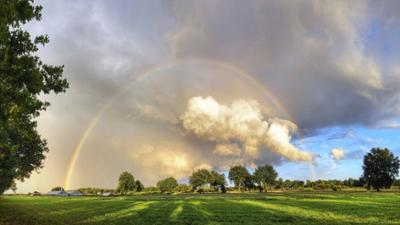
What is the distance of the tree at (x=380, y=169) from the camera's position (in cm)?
17500

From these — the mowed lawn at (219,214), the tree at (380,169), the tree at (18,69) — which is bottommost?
the mowed lawn at (219,214)

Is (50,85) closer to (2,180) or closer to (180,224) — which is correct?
(180,224)

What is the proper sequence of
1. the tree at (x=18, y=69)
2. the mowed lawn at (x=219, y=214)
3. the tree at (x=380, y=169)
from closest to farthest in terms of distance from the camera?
the tree at (x=18, y=69), the mowed lawn at (x=219, y=214), the tree at (x=380, y=169)

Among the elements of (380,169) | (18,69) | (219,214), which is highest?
(380,169)

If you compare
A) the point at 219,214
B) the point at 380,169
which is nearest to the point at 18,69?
the point at 219,214

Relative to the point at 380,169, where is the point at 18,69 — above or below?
below

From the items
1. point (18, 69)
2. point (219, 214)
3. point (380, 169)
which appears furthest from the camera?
point (380, 169)

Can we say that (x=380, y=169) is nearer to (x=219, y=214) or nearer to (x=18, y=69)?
(x=219, y=214)

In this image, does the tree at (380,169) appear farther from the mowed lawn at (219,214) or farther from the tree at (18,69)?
the tree at (18,69)

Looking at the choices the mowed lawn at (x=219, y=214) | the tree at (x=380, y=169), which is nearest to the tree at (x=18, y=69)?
the mowed lawn at (x=219, y=214)

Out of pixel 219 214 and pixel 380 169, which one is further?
pixel 380 169

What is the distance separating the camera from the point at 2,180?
235ft

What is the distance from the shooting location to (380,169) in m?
177

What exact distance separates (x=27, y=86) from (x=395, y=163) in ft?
634
